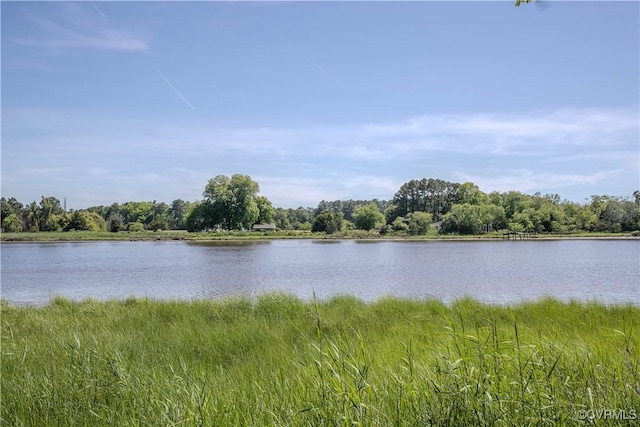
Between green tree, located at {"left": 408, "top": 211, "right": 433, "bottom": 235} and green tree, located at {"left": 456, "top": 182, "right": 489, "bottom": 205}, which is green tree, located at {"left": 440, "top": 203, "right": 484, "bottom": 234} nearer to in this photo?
green tree, located at {"left": 408, "top": 211, "right": 433, "bottom": 235}

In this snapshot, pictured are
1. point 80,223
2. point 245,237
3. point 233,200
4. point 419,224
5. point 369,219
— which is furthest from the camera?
point 369,219

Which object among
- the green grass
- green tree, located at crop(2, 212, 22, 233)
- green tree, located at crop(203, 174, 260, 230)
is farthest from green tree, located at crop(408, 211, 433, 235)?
the green grass

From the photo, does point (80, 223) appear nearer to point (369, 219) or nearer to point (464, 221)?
point (369, 219)

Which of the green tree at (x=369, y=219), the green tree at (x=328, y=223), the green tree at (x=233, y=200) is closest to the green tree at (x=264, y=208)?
the green tree at (x=233, y=200)

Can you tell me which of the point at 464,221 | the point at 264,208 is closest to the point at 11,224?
the point at 264,208

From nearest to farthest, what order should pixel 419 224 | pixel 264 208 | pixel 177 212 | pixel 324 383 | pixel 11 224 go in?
pixel 324 383
pixel 419 224
pixel 11 224
pixel 264 208
pixel 177 212

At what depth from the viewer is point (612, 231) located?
295ft

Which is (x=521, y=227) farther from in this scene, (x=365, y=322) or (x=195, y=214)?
(x=365, y=322)

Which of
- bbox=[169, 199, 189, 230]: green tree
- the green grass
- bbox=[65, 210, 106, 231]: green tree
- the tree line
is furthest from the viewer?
bbox=[169, 199, 189, 230]: green tree

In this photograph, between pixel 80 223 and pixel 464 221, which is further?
pixel 80 223

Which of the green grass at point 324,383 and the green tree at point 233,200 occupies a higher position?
the green tree at point 233,200

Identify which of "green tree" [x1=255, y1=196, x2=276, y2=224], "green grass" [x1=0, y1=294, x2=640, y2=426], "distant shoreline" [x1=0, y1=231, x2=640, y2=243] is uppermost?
"green tree" [x1=255, y1=196, x2=276, y2=224]

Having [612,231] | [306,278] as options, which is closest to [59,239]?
[306,278]

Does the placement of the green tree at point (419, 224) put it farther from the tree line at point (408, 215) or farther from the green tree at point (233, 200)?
the green tree at point (233, 200)
